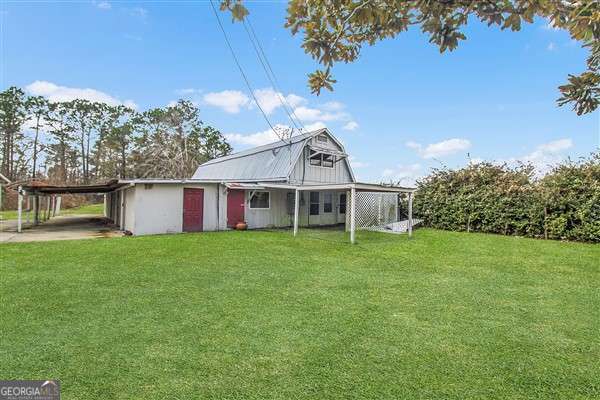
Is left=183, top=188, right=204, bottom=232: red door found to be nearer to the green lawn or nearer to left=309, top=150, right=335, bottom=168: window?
the green lawn

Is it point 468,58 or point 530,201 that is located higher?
point 468,58

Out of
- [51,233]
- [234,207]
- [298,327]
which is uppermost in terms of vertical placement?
[234,207]

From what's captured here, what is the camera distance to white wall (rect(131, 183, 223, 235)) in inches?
461

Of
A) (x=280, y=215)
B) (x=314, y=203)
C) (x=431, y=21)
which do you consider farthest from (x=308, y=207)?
(x=431, y=21)

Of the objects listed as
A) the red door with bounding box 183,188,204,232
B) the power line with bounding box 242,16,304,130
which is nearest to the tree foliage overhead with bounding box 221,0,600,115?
the power line with bounding box 242,16,304,130

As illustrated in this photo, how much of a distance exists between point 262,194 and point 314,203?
9.40 ft

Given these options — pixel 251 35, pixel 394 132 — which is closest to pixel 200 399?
pixel 251 35

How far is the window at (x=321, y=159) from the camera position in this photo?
15.5m

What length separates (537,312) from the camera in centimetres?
439

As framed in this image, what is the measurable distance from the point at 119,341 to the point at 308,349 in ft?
6.27

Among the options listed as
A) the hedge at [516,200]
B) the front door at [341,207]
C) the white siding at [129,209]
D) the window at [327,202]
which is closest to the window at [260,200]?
the window at [327,202]

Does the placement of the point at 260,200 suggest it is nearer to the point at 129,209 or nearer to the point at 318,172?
the point at 318,172

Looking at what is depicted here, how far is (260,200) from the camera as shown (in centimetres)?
1462

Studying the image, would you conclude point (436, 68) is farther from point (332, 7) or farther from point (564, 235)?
point (332, 7)
